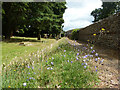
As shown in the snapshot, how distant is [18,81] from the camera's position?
2270 millimetres

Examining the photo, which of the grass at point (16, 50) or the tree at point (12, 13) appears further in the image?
the tree at point (12, 13)

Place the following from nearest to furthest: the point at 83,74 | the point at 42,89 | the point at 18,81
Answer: the point at 42,89 < the point at 18,81 < the point at 83,74

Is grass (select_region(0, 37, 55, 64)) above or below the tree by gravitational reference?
below

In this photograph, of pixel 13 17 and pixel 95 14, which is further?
pixel 95 14

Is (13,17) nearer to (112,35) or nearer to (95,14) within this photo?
(112,35)

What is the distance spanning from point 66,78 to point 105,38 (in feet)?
20.7

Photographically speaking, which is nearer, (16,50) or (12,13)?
(16,50)

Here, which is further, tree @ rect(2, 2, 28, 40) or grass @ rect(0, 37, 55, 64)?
tree @ rect(2, 2, 28, 40)

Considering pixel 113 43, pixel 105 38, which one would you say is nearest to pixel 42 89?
pixel 113 43

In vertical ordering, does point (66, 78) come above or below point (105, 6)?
below

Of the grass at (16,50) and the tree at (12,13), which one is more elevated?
the tree at (12,13)

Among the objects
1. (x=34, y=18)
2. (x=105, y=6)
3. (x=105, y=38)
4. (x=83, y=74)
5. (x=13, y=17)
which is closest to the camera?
(x=83, y=74)

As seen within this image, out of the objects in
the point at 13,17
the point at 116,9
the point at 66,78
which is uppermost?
the point at 116,9

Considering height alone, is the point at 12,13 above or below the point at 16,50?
above
